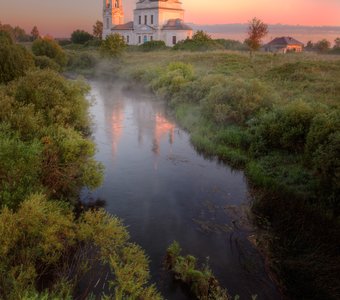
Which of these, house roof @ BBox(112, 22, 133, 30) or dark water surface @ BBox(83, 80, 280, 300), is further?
house roof @ BBox(112, 22, 133, 30)

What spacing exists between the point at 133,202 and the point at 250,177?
596cm

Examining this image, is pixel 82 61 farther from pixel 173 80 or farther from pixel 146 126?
pixel 146 126

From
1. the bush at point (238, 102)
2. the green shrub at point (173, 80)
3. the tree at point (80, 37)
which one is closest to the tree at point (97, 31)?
the tree at point (80, 37)

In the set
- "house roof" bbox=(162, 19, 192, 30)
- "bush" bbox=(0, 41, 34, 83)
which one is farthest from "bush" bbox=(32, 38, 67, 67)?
"house roof" bbox=(162, 19, 192, 30)

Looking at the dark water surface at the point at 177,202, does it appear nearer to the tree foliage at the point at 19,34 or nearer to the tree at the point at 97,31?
the tree at the point at 97,31

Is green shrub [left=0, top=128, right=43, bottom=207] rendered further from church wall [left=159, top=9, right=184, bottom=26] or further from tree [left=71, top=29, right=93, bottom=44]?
tree [left=71, top=29, right=93, bottom=44]

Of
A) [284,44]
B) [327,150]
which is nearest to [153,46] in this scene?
[284,44]

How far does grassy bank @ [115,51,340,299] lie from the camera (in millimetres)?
11328

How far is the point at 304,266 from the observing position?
10969mm

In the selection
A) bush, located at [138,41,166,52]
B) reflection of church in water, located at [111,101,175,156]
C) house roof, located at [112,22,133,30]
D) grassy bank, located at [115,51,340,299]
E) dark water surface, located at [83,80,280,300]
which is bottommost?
dark water surface, located at [83,80,280,300]

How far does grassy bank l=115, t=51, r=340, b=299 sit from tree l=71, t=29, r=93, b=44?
76.3m

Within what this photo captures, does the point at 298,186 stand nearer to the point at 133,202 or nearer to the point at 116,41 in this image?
the point at 133,202

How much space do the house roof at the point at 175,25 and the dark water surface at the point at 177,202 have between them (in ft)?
205

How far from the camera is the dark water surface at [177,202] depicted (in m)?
11.3
